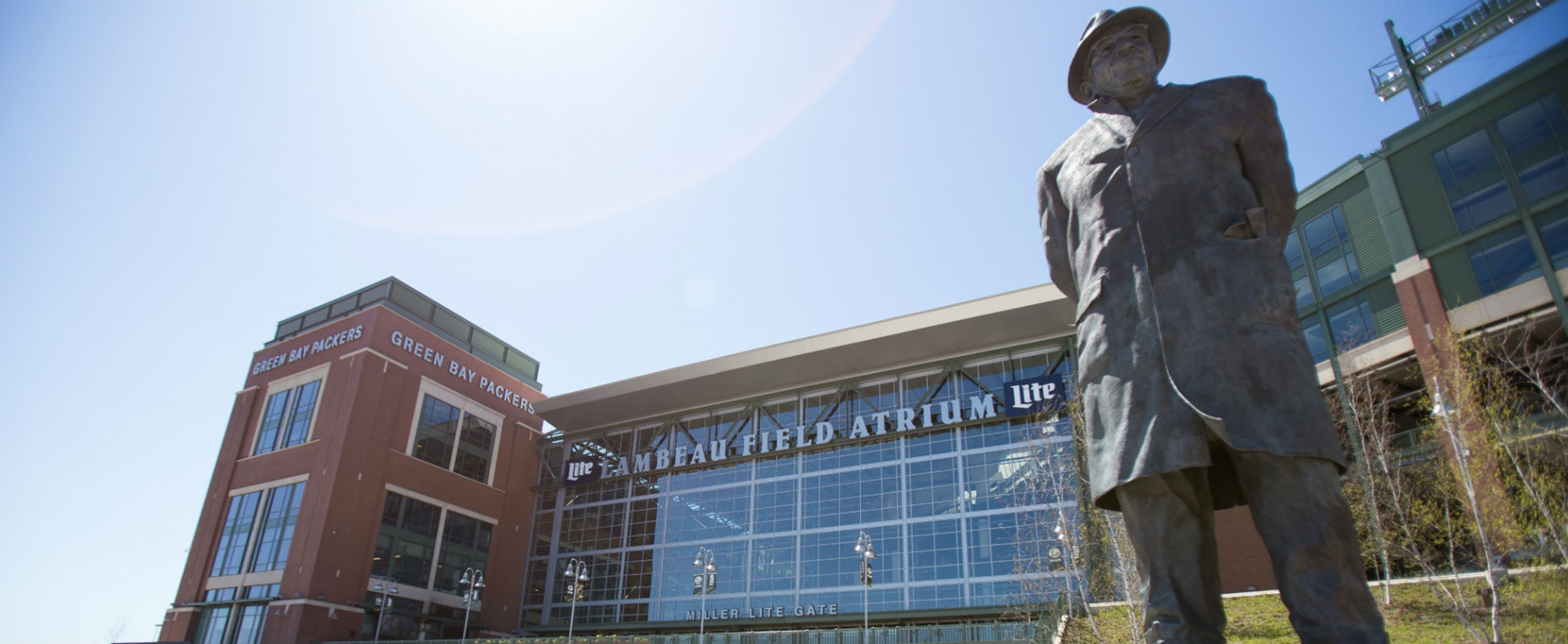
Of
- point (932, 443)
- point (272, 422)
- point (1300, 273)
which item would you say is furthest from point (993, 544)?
point (272, 422)

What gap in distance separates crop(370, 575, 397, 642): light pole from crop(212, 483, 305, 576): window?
13.5ft

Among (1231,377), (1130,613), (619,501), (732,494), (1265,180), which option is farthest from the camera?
(619,501)

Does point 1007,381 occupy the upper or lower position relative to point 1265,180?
upper

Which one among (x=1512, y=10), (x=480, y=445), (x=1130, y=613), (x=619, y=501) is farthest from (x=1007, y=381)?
(x=480, y=445)

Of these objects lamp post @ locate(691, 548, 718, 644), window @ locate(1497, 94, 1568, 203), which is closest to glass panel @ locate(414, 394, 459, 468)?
lamp post @ locate(691, 548, 718, 644)

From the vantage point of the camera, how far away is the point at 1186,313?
3.37 m

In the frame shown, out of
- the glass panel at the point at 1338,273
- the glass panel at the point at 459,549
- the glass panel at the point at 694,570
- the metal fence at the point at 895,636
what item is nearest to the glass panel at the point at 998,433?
the metal fence at the point at 895,636

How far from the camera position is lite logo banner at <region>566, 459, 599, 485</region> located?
50.7m

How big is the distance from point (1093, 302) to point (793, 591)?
39.9 meters

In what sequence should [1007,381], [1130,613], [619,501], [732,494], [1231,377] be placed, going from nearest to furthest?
1. [1231,377]
2. [1130,613]
3. [1007,381]
4. [732,494]
5. [619,501]

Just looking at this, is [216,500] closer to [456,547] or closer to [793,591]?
[456,547]

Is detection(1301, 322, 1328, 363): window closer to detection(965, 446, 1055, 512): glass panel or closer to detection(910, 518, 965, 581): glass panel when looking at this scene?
detection(965, 446, 1055, 512): glass panel

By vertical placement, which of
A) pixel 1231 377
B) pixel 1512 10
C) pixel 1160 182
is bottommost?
pixel 1231 377

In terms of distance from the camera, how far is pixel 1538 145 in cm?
2834
